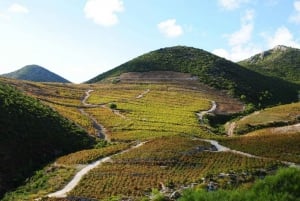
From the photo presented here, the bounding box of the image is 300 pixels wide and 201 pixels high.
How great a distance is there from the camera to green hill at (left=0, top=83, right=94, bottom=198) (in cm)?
6444

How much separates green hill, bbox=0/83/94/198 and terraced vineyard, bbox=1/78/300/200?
3.25m

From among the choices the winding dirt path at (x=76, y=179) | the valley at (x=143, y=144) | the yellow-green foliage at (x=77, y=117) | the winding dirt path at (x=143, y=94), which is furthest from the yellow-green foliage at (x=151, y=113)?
the winding dirt path at (x=76, y=179)

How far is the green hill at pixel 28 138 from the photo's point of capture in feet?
211

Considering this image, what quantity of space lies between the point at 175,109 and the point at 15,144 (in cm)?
5131

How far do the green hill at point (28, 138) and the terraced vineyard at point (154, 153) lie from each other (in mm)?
3246

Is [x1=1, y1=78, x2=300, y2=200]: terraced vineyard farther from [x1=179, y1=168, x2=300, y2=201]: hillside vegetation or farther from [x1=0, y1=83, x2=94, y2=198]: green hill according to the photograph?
[x1=179, y1=168, x2=300, y2=201]: hillside vegetation

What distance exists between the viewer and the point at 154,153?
6488 cm

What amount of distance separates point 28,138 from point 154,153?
1972 centimetres

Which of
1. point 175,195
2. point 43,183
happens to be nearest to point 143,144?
point 43,183

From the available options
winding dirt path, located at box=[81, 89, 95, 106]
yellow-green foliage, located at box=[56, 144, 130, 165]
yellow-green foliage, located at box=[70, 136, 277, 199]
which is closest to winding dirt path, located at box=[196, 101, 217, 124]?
winding dirt path, located at box=[81, 89, 95, 106]

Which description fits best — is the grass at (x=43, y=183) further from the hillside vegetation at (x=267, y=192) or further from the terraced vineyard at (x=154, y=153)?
the hillside vegetation at (x=267, y=192)

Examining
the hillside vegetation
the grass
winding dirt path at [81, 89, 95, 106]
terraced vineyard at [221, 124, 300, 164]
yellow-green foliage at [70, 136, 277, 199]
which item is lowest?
the grass

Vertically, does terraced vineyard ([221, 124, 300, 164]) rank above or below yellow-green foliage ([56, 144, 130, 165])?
above

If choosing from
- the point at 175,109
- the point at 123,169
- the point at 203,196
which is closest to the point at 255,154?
the point at 123,169
